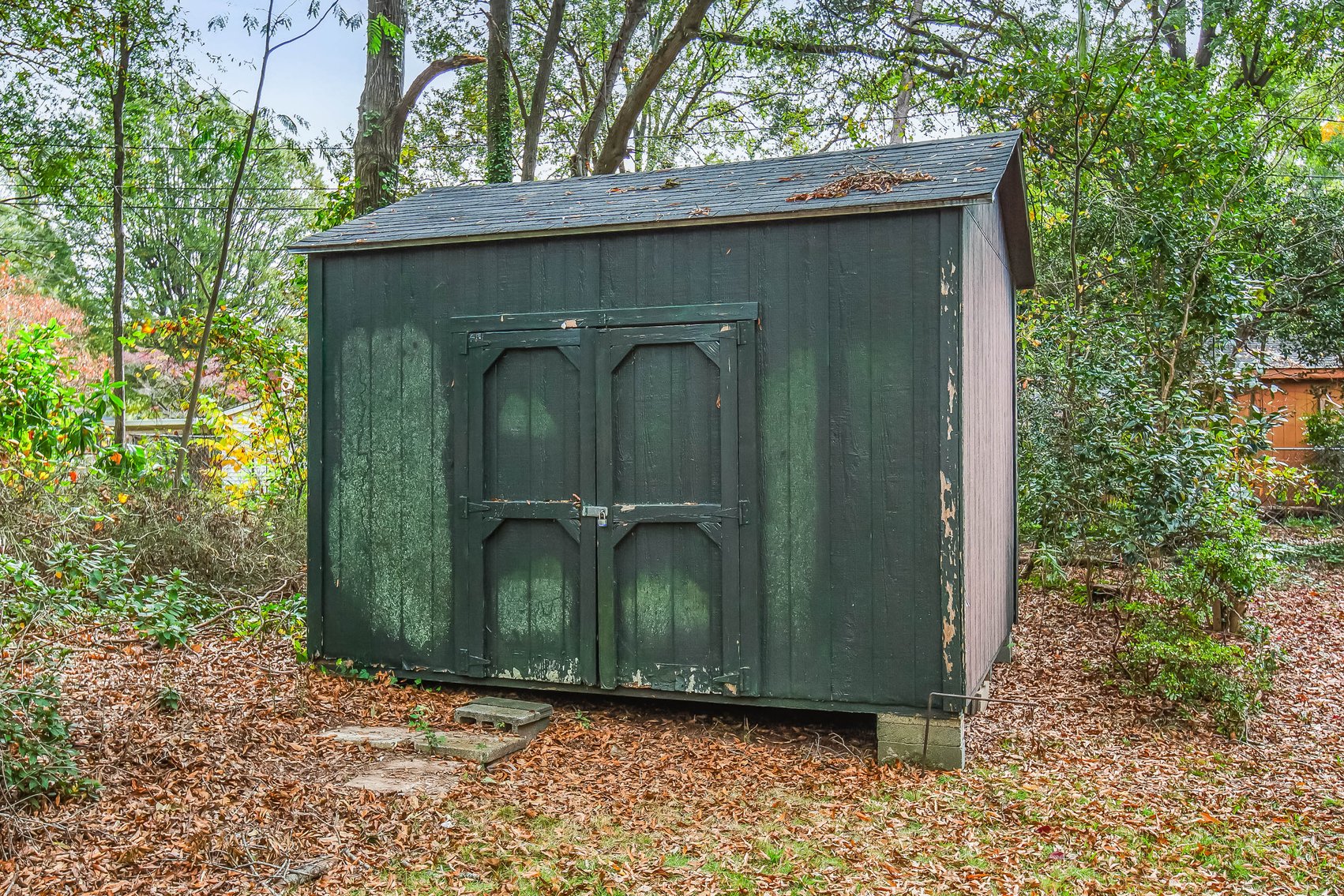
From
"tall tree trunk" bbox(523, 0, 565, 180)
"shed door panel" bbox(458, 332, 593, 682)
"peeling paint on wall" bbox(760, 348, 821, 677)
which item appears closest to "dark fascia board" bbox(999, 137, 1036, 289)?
"peeling paint on wall" bbox(760, 348, 821, 677)

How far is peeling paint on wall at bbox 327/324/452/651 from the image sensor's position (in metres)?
6.02

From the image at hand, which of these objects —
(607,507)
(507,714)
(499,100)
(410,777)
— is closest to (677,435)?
(607,507)

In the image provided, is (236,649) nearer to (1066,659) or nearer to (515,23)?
(1066,659)

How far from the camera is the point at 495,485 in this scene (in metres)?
5.91

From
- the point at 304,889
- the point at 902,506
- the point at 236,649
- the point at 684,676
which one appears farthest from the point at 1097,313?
the point at 304,889

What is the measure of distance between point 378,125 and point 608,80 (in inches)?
191

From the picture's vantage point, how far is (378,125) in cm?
1040

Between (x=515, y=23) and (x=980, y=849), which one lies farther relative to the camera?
(x=515, y=23)

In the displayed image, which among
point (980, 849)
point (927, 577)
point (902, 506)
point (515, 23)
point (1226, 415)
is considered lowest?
point (980, 849)

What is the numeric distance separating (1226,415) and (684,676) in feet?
23.1

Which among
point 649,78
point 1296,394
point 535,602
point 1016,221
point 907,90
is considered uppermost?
point 907,90

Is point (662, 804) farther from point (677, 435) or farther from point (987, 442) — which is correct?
point (987, 442)

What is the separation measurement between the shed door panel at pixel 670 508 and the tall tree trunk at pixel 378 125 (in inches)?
231

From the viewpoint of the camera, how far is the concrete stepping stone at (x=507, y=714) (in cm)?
535
